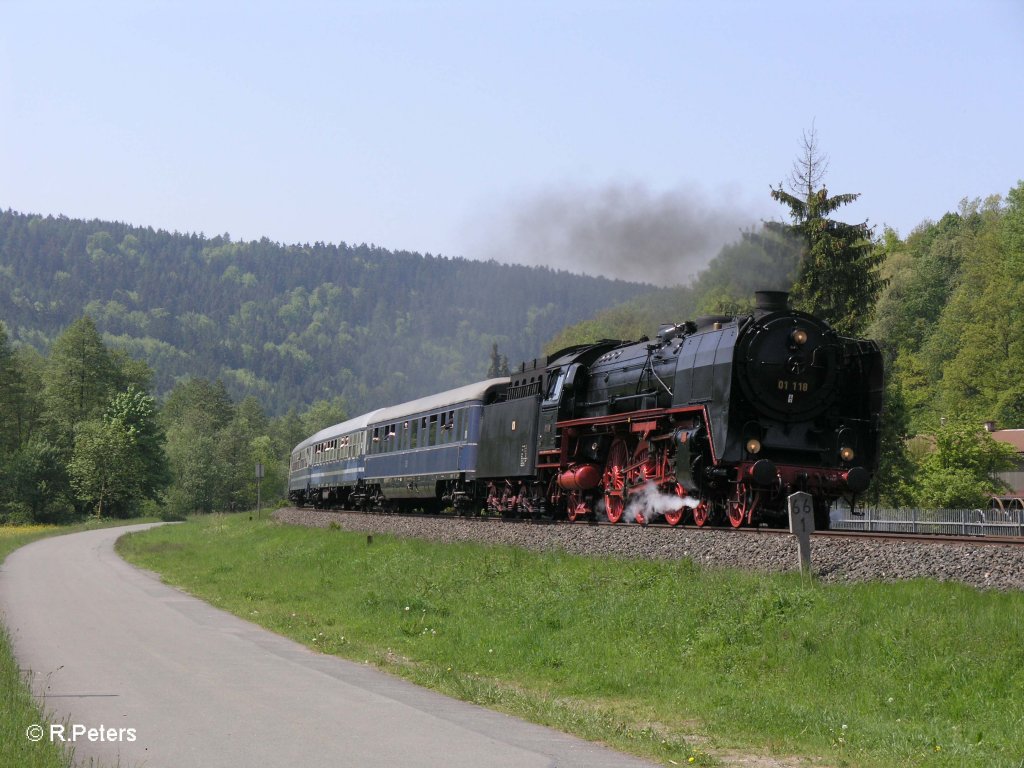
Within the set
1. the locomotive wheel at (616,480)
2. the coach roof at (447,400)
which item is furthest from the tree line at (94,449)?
the locomotive wheel at (616,480)

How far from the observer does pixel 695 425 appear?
21531 mm

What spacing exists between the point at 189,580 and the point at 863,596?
1692 cm

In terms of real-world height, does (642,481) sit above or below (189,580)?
above

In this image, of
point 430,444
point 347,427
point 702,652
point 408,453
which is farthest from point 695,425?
point 347,427

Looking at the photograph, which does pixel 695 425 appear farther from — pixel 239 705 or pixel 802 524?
pixel 239 705

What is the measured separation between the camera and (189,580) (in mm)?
25219

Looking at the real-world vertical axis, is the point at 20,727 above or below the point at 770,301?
below

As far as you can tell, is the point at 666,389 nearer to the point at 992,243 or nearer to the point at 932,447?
the point at 932,447

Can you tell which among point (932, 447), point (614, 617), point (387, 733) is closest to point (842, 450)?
point (614, 617)

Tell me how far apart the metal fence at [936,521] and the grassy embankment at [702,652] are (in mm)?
17041

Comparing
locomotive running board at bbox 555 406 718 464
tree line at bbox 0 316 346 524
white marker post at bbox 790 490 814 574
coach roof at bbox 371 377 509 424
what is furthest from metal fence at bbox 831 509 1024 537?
tree line at bbox 0 316 346 524

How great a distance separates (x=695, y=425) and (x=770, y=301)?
305cm

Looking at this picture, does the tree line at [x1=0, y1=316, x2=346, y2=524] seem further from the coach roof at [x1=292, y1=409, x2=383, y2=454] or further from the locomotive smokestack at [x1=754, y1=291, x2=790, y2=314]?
the locomotive smokestack at [x1=754, y1=291, x2=790, y2=314]

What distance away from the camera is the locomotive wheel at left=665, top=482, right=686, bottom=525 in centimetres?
2172
